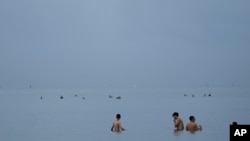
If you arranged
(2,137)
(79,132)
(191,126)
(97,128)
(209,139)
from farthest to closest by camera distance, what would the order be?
(97,128), (79,132), (2,137), (209,139), (191,126)

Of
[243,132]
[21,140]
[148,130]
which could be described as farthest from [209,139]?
[243,132]

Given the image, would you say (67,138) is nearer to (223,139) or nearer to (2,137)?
(2,137)

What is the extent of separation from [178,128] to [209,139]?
7.76ft

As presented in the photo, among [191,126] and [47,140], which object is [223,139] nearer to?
[191,126]

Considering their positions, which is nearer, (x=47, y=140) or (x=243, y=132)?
(x=243, y=132)

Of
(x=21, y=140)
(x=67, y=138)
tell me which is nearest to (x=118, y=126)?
(x=67, y=138)

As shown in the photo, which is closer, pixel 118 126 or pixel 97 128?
pixel 118 126

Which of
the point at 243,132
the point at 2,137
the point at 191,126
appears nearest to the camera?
the point at 243,132

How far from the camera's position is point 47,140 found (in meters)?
29.0

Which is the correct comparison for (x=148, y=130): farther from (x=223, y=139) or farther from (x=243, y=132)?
(x=243, y=132)

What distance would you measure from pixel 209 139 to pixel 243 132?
1766cm

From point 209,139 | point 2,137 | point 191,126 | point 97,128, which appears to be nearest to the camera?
point 191,126

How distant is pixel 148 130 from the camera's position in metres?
35.1

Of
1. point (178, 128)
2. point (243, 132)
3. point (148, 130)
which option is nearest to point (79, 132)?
point (148, 130)
